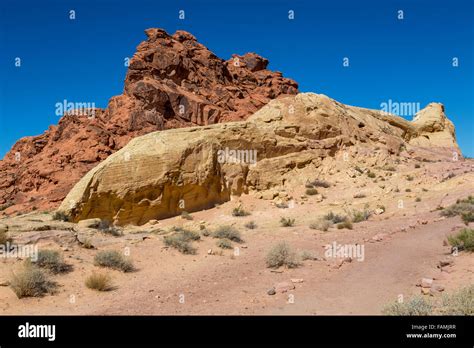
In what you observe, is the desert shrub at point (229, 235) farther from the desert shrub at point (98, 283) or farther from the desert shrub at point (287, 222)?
the desert shrub at point (98, 283)

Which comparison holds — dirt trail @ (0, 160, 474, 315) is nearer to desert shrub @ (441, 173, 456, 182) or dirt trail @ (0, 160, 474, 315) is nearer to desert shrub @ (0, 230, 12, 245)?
desert shrub @ (0, 230, 12, 245)

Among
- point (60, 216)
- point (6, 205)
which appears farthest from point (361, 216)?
point (6, 205)

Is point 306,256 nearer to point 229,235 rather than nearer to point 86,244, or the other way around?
point 229,235

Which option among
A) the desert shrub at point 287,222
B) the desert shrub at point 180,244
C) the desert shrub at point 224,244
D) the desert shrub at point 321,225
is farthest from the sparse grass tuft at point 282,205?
the desert shrub at point 180,244

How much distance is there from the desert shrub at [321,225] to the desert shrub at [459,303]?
23.0 feet

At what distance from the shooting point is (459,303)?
5.33m

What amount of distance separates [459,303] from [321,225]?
26.1 feet

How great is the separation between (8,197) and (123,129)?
12.2 meters

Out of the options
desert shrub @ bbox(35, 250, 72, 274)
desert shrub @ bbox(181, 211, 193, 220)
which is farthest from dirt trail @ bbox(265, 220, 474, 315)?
desert shrub @ bbox(181, 211, 193, 220)

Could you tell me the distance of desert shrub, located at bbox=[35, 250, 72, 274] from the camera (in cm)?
783

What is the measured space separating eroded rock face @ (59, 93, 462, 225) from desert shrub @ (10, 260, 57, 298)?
9.73 metres

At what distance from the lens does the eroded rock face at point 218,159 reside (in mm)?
16688
